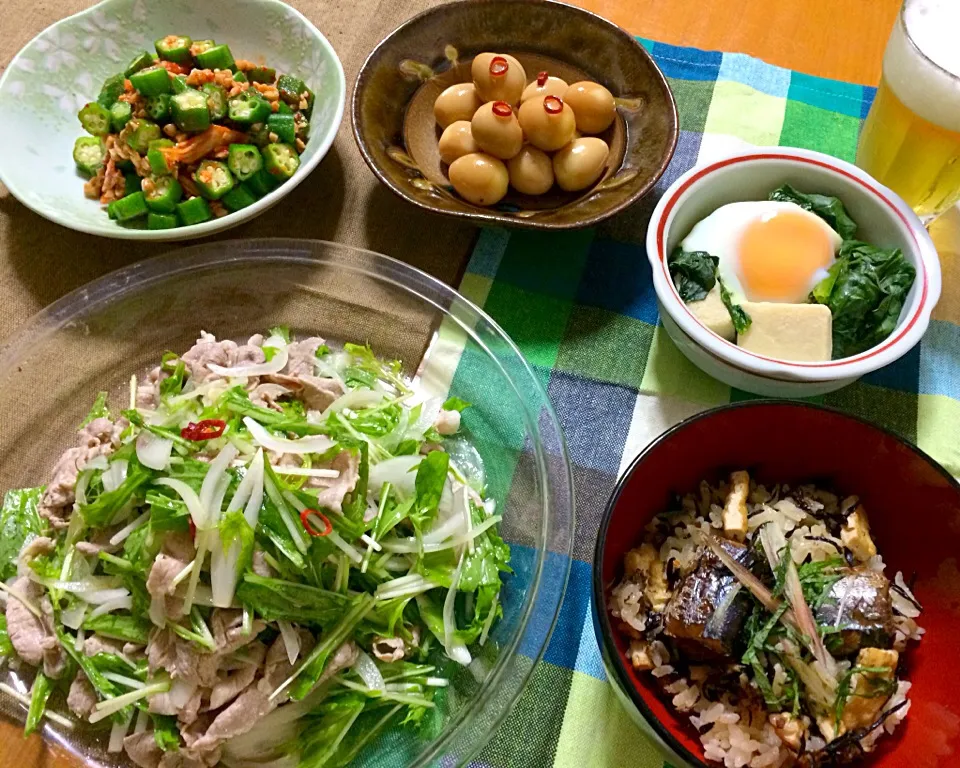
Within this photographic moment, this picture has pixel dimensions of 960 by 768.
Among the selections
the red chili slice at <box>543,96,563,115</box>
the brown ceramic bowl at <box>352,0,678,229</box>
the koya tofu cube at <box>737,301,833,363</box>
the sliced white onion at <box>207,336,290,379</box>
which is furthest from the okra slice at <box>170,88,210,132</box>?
the koya tofu cube at <box>737,301,833,363</box>

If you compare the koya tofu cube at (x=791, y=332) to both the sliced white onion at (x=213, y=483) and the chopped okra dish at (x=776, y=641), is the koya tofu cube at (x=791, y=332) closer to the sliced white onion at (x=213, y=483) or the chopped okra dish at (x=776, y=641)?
the chopped okra dish at (x=776, y=641)

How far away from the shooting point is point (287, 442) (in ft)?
3.98

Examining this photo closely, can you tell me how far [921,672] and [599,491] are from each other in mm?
559

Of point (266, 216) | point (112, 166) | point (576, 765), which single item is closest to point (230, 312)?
point (266, 216)

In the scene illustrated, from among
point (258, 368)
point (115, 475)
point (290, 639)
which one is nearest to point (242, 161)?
point (258, 368)

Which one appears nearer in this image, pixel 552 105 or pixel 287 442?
pixel 287 442

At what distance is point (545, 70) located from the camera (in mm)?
1794

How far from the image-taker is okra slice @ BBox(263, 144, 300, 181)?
168cm

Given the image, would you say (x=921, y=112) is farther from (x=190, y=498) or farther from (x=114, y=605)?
(x=114, y=605)

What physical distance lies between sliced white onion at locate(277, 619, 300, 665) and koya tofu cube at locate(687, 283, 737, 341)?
86cm

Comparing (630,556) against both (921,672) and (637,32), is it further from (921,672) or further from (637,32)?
(637,32)

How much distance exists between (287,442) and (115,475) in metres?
0.27

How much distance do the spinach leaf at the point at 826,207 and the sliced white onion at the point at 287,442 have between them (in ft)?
3.29

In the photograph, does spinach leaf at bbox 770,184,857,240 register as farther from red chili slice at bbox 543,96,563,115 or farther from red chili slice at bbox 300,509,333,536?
red chili slice at bbox 300,509,333,536
